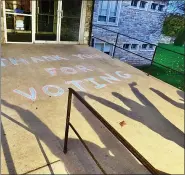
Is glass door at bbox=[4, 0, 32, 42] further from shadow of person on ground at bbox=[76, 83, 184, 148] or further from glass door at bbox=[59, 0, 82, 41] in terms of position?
shadow of person on ground at bbox=[76, 83, 184, 148]

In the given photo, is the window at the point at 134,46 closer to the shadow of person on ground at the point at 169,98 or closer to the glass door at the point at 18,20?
the glass door at the point at 18,20

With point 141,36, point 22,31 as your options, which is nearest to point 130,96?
point 22,31

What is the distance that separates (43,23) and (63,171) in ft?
18.3

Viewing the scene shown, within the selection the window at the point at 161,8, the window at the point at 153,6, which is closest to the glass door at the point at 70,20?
the window at the point at 153,6

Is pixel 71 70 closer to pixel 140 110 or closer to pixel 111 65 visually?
pixel 111 65

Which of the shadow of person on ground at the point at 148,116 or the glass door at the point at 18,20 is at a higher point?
the glass door at the point at 18,20

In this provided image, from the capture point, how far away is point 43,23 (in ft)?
20.9

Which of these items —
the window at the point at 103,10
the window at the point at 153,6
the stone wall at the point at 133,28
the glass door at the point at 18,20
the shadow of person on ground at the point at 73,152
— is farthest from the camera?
the window at the point at 153,6

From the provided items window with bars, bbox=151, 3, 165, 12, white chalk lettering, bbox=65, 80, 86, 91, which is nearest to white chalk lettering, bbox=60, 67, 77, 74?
white chalk lettering, bbox=65, 80, 86, 91

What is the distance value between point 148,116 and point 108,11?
8052 mm

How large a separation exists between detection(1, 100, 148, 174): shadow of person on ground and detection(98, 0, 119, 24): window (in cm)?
839

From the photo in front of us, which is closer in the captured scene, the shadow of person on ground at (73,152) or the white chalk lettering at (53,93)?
the shadow of person on ground at (73,152)

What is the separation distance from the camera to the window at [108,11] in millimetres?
9734

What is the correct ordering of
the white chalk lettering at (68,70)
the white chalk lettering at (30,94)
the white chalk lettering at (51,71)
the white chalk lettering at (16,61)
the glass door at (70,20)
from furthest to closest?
1. the glass door at (70,20)
2. the white chalk lettering at (16,61)
3. the white chalk lettering at (68,70)
4. the white chalk lettering at (51,71)
5. the white chalk lettering at (30,94)
